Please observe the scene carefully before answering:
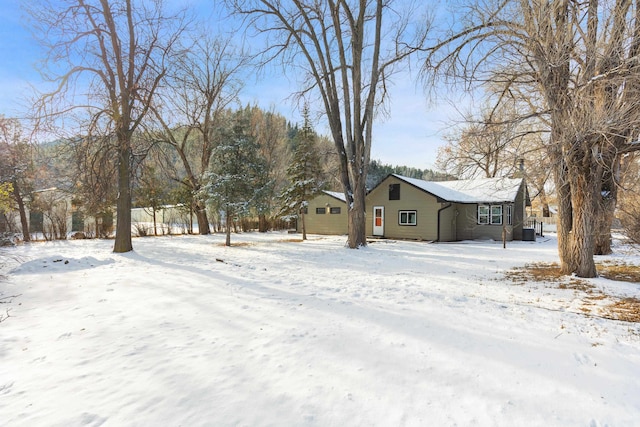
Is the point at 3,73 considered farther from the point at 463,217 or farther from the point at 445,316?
the point at 463,217

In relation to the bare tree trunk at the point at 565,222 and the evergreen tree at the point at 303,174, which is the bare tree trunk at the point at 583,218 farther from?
the evergreen tree at the point at 303,174

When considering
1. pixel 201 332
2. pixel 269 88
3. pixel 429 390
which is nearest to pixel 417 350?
pixel 429 390

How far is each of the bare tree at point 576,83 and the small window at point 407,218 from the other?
34.0 ft

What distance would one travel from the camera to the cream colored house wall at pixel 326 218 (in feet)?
68.7

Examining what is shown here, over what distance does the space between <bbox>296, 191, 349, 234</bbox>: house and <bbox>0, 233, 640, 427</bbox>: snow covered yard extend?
14695 millimetres

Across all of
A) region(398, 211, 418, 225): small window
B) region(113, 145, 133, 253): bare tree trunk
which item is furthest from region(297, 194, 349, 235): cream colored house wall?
region(113, 145, 133, 253): bare tree trunk

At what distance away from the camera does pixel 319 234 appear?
22.2m

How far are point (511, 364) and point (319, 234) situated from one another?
63.2ft

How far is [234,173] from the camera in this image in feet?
46.0

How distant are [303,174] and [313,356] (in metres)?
14.8

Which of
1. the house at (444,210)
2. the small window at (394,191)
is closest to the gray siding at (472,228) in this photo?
the house at (444,210)

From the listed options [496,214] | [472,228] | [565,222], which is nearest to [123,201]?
[565,222]

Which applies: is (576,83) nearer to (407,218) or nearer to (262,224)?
(407,218)

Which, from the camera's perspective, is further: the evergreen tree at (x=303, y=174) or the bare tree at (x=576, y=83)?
the evergreen tree at (x=303, y=174)
